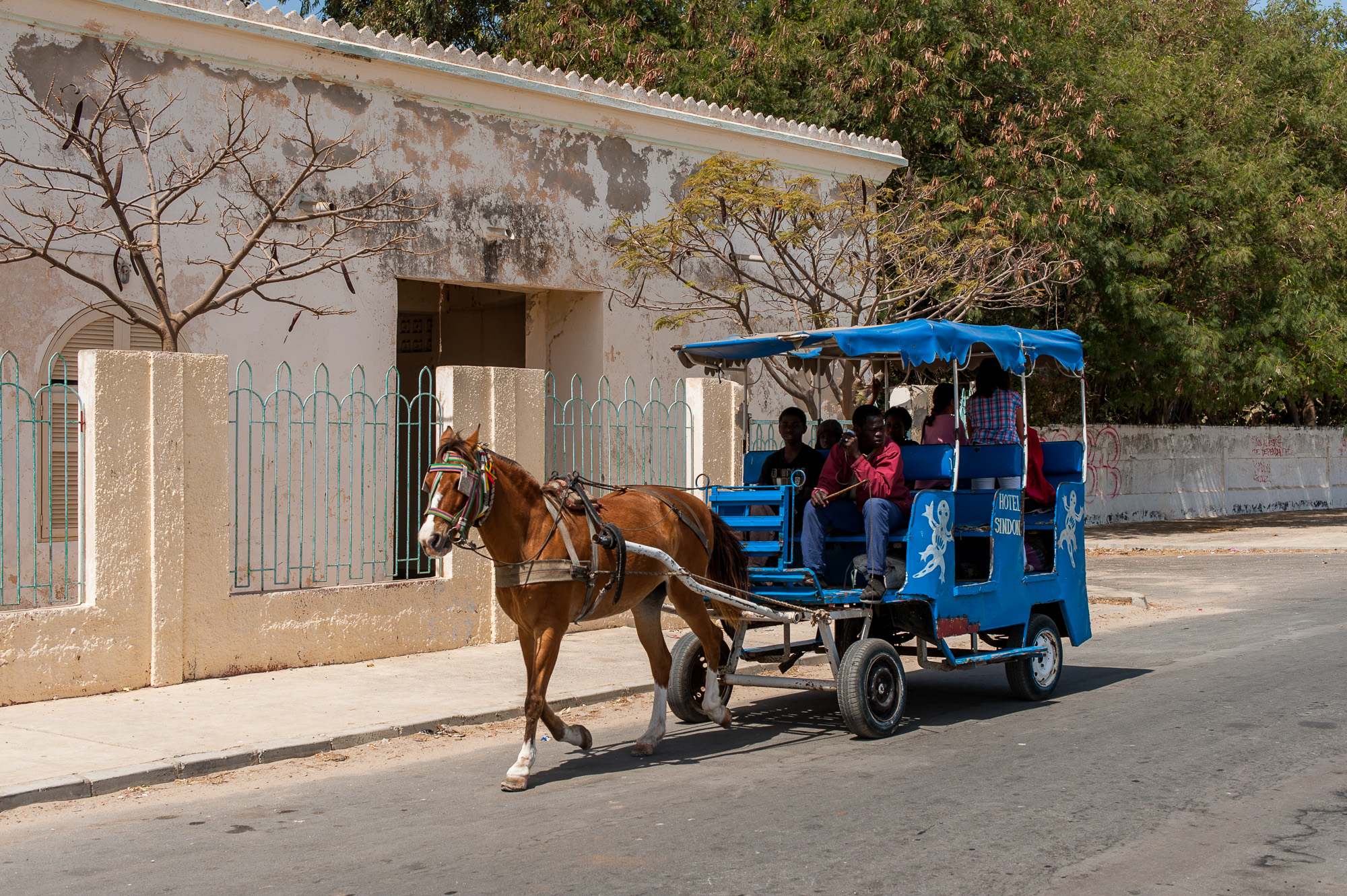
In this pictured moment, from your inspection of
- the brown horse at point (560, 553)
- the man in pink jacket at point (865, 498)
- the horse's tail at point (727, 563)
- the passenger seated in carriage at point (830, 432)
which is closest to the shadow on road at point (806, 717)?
the brown horse at point (560, 553)

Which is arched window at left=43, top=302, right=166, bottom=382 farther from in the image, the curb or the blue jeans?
the blue jeans

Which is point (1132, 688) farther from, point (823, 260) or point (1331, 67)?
point (1331, 67)

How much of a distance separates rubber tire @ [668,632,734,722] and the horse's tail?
34 centimetres

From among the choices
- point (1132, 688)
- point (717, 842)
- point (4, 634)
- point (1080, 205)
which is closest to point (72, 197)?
point (4, 634)

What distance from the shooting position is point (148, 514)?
9.36 m

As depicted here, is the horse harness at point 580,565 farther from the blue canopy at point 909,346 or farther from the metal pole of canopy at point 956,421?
the metal pole of canopy at point 956,421

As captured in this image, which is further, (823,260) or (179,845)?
(823,260)

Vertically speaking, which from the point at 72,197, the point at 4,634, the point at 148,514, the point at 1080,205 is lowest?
the point at 4,634

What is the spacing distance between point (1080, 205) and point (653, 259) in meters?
8.04

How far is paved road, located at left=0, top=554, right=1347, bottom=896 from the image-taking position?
510 centimetres

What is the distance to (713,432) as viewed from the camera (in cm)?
1341

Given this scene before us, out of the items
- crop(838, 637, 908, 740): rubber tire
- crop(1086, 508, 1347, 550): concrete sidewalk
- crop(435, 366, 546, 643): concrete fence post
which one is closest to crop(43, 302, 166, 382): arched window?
crop(435, 366, 546, 643): concrete fence post

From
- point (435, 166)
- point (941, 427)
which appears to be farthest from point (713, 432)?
point (941, 427)

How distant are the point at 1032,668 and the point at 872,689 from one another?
68.1 inches
